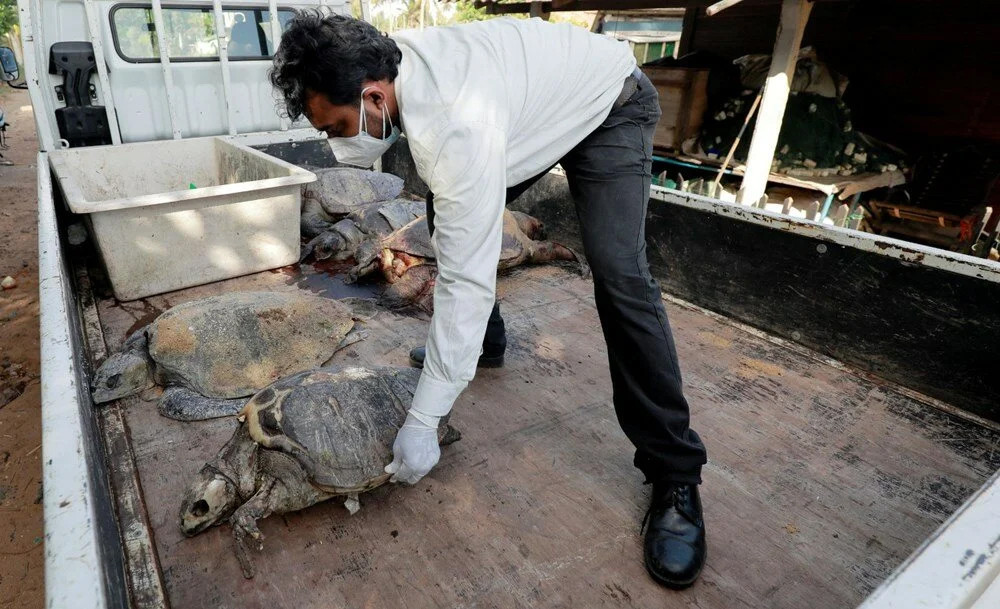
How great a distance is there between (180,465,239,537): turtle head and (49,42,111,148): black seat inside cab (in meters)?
3.24

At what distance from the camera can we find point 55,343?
66.1 inches

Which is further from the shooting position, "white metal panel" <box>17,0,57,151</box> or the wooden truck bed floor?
"white metal panel" <box>17,0,57,151</box>

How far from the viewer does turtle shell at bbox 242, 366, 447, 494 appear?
1.72 m

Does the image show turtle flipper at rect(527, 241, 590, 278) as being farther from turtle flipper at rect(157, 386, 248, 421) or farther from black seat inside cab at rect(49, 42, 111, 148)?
black seat inside cab at rect(49, 42, 111, 148)

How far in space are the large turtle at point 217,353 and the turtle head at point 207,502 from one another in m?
0.52

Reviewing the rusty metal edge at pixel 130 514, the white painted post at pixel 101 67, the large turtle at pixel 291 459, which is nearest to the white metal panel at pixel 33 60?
the white painted post at pixel 101 67

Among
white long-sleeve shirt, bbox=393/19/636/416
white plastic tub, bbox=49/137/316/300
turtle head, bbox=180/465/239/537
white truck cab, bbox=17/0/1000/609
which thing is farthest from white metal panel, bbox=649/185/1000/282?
turtle head, bbox=180/465/239/537

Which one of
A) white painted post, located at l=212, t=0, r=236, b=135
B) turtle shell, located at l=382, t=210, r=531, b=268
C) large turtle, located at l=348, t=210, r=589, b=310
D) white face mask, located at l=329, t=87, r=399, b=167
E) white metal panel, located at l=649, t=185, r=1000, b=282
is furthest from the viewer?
white painted post, located at l=212, t=0, r=236, b=135

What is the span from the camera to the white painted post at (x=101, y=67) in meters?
3.58

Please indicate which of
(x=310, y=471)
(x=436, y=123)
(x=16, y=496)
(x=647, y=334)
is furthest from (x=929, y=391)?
(x=16, y=496)

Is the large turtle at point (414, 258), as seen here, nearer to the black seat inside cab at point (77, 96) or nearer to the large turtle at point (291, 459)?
the large turtle at point (291, 459)

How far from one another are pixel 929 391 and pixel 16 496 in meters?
3.90

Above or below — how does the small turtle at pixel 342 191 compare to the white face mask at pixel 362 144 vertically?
below

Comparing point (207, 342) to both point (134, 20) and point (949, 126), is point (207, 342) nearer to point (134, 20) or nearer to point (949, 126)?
point (134, 20)
